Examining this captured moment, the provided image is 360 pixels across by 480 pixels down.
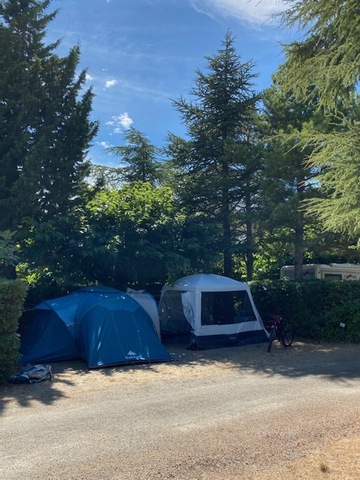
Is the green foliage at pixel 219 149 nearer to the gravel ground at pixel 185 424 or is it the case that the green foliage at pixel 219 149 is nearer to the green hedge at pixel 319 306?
the green hedge at pixel 319 306

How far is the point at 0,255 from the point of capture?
8906 mm

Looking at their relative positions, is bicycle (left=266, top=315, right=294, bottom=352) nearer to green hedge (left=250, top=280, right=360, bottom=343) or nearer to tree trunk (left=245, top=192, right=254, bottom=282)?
green hedge (left=250, top=280, right=360, bottom=343)

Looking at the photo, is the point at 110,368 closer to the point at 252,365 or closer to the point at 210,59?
the point at 252,365

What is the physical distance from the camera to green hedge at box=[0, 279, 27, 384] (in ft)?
26.1

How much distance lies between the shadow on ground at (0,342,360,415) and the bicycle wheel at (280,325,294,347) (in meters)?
0.20

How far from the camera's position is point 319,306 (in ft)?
42.1

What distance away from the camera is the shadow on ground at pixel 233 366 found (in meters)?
7.50

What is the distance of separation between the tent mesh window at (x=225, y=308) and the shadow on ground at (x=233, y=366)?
995mm

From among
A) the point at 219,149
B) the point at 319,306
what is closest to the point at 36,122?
the point at 219,149

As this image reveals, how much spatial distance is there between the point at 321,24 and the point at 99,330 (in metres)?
6.94

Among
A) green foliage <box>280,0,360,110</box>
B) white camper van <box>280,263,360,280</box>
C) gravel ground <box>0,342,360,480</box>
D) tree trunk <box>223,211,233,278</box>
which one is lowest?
gravel ground <box>0,342,360,480</box>

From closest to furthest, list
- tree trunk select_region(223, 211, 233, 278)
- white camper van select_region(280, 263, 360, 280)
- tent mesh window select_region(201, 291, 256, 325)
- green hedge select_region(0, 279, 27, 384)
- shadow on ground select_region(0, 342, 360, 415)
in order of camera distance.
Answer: shadow on ground select_region(0, 342, 360, 415) → green hedge select_region(0, 279, 27, 384) → tent mesh window select_region(201, 291, 256, 325) → white camper van select_region(280, 263, 360, 280) → tree trunk select_region(223, 211, 233, 278)

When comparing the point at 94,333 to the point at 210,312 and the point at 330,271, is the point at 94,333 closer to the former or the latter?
the point at 210,312

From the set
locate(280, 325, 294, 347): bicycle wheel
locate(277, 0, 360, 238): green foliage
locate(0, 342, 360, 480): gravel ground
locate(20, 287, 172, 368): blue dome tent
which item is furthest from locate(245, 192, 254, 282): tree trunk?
locate(277, 0, 360, 238): green foliage
